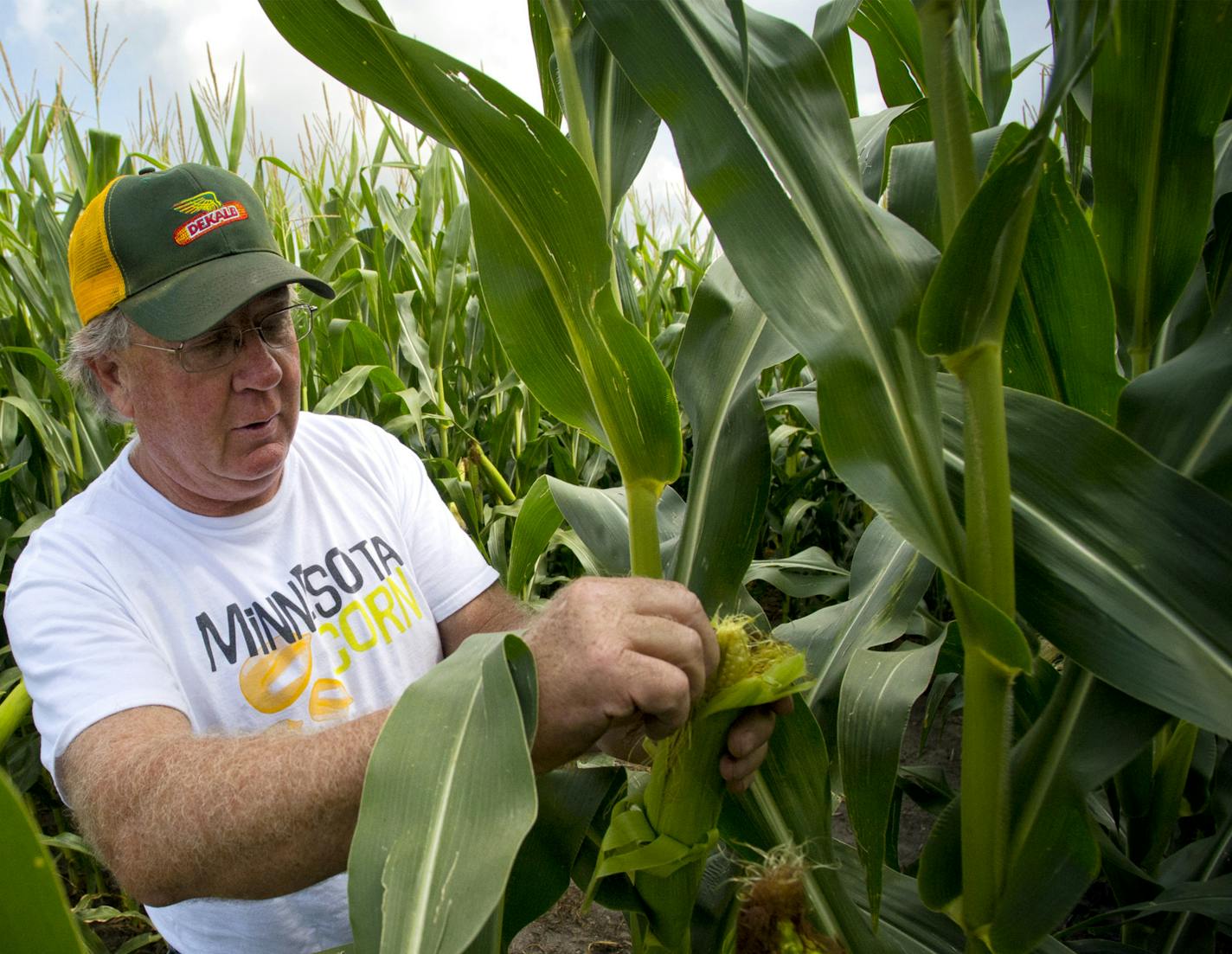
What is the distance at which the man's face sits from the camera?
125 centimetres

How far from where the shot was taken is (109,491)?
129 cm

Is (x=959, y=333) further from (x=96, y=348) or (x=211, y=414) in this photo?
(x=96, y=348)

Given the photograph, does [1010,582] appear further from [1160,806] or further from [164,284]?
[164,284]

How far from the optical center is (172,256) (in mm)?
1272

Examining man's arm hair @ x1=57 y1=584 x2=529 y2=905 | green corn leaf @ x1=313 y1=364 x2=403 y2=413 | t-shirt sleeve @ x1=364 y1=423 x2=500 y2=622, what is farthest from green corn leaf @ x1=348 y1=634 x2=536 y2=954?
green corn leaf @ x1=313 y1=364 x2=403 y2=413

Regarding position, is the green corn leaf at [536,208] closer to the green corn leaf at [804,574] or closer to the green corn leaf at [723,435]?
the green corn leaf at [723,435]

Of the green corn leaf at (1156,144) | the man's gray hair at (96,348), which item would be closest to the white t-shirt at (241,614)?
the man's gray hair at (96,348)

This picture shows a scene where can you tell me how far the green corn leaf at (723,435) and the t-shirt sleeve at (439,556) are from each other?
0.66 metres

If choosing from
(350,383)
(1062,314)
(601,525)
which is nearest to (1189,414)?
(1062,314)

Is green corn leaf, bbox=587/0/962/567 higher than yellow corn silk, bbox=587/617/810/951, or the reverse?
green corn leaf, bbox=587/0/962/567

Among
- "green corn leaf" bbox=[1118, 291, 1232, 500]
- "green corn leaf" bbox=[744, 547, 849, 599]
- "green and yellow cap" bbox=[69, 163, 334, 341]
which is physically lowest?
"green corn leaf" bbox=[744, 547, 849, 599]

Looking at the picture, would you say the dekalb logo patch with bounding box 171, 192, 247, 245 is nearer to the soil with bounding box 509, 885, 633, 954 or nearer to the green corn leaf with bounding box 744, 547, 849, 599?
the green corn leaf with bounding box 744, 547, 849, 599

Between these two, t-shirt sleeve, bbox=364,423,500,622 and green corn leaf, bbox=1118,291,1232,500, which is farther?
t-shirt sleeve, bbox=364,423,500,622

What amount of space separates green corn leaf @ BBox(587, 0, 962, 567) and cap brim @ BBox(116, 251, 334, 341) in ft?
2.54
